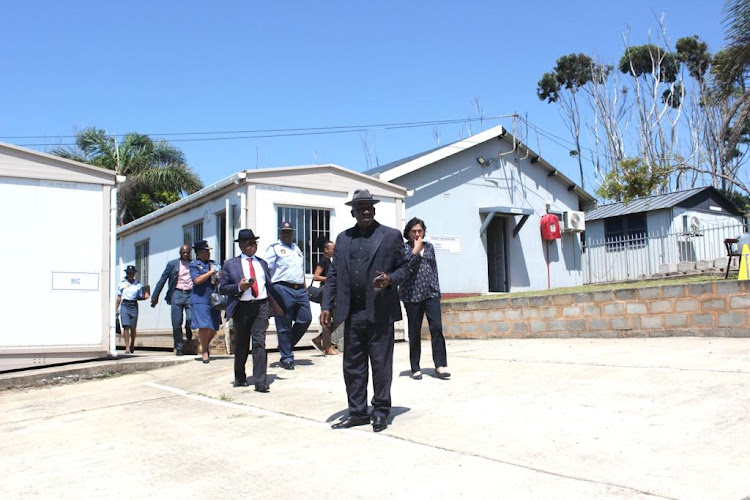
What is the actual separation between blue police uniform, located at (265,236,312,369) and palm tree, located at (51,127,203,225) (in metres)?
21.1

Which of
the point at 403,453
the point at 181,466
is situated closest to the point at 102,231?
the point at 181,466

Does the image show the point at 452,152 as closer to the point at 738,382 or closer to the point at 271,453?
the point at 738,382

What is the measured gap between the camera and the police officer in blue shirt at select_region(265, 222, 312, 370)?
28.7 ft

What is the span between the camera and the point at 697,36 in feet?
132

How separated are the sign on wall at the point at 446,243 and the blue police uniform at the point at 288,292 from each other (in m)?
8.68

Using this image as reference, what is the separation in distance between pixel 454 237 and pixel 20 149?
1086 cm

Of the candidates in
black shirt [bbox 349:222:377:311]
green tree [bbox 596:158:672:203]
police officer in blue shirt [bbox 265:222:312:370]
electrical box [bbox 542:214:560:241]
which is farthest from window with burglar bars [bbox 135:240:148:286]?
green tree [bbox 596:158:672:203]

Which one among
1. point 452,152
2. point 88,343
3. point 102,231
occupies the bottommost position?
point 88,343

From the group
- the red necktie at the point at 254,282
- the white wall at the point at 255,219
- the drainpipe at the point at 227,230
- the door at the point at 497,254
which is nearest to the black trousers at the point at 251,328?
the red necktie at the point at 254,282

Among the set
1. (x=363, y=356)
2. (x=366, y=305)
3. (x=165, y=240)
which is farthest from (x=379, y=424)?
(x=165, y=240)

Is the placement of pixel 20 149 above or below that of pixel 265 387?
above

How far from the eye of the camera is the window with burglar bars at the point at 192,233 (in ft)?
41.3

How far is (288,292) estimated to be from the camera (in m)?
8.80

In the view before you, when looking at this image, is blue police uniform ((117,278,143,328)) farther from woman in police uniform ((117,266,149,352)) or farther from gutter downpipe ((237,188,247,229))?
gutter downpipe ((237,188,247,229))
